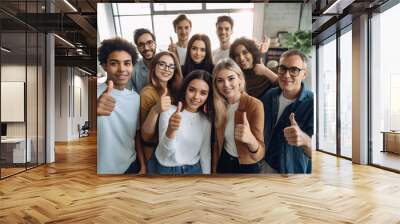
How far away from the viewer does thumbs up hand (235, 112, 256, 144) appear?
20.7 ft

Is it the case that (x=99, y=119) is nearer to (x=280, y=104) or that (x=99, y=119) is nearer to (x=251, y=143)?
(x=251, y=143)

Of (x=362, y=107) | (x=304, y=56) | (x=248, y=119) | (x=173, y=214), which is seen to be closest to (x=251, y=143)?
(x=248, y=119)

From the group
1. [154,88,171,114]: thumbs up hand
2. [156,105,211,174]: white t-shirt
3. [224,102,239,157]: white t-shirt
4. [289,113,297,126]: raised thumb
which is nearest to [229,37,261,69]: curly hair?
[224,102,239,157]: white t-shirt

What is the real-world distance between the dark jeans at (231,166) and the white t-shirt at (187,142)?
221 millimetres

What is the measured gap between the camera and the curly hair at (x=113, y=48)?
635 centimetres

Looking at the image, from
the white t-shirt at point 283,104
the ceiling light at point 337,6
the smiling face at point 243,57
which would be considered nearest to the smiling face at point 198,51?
the smiling face at point 243,57

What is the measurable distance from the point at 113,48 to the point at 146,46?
55 cm

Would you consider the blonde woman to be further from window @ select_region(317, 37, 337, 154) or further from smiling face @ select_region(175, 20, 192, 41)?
window @ select_region(317, 37, 337, 154)

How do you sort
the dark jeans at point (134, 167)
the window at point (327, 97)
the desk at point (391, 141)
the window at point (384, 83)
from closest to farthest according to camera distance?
the dark jeans at point (134, 167) → the window at point (384, 83) → the desk at point (391, 141) → the window at point (327, 97)

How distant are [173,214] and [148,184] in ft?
6.15

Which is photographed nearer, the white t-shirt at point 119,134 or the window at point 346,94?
the white t-shirt at point 119,134

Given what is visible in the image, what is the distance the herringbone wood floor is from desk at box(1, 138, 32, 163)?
0.44m

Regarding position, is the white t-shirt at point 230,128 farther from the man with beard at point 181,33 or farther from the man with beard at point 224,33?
the man with beard at point 181,33

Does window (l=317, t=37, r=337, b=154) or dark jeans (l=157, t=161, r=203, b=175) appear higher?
window (l=317, t=37, r=337, b=154)
